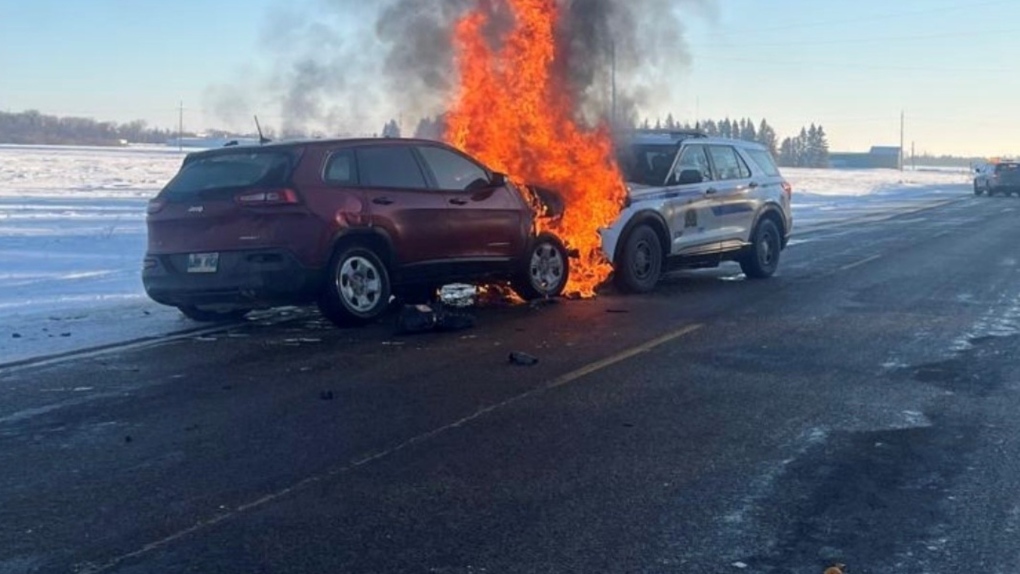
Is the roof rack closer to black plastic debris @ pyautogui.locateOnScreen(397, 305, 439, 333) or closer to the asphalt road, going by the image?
the asphalt road

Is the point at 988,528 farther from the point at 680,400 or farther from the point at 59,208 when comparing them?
the point at 59,208

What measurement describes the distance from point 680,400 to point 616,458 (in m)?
1.55

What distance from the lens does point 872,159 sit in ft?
541

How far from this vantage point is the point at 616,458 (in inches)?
250

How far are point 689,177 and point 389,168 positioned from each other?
432 centimetres

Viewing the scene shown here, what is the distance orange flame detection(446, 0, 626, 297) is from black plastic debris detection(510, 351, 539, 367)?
430cm

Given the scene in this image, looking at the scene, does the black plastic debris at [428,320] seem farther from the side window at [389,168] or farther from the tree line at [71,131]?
the tree line at [71,131]

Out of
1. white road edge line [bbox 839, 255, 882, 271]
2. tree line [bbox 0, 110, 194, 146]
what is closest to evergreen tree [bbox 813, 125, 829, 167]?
tree line [bbox 0, 110, 194, 146]

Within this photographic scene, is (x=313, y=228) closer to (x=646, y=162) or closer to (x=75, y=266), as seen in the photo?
(x=646, y=162)

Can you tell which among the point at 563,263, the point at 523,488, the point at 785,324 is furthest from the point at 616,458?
the point at 563,263

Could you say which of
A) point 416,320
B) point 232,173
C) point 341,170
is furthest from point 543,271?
point 232,173

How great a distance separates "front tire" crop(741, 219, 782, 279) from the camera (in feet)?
50.9

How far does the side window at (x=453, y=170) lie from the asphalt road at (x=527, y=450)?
1548 mm

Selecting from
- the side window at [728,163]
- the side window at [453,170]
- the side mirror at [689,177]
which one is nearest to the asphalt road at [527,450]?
the side window at [453,170]
